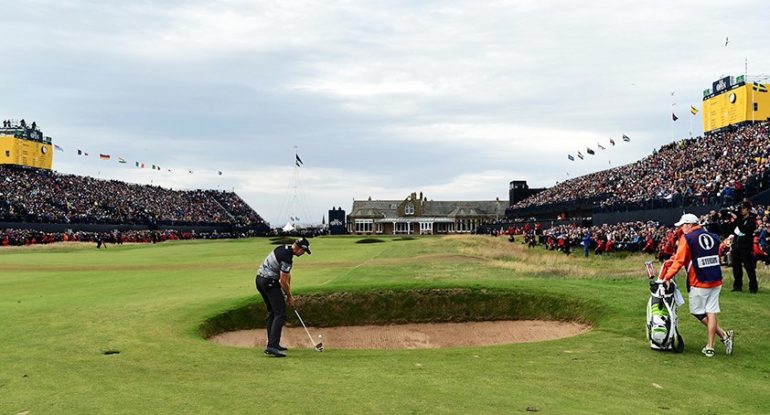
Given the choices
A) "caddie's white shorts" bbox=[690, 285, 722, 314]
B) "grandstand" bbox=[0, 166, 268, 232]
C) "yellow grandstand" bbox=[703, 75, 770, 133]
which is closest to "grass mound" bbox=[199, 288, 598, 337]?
Answer: "caddie's white shorts" bbox=[690, 285, 722, 314]

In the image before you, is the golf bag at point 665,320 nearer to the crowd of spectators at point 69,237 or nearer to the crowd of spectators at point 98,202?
the crowd of spectators at point 69,237

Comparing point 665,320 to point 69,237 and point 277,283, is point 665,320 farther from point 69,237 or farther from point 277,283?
point 69,237

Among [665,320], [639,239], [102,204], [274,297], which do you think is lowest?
[665,320]

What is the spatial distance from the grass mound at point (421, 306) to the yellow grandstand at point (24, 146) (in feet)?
326

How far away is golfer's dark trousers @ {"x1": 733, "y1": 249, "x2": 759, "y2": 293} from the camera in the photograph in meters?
14.9

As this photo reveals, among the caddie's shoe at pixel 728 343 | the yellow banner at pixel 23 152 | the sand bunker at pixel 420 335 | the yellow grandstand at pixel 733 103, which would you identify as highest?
the yellow grandstand at pixel 733 103

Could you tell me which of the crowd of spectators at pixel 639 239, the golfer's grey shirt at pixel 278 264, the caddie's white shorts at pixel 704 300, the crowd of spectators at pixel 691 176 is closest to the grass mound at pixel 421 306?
the golfer's grey shirt at pixel 278 264

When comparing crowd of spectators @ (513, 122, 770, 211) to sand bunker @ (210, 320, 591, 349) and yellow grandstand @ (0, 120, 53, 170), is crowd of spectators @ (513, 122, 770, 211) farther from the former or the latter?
yellow grandstand @ (0, 120, 53, 170)

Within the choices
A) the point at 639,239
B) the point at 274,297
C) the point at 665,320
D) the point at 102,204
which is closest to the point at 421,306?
the point at 274,297

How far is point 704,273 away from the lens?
31.9ft

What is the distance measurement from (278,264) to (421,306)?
7347 millimetres

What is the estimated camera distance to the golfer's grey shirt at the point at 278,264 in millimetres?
10828

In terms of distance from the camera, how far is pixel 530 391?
25.1ft

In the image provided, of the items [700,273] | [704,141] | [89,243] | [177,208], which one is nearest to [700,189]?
[704,141]
